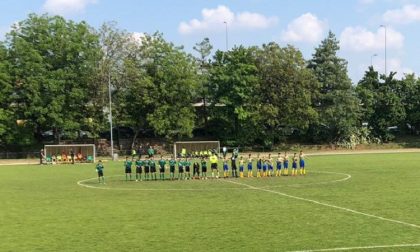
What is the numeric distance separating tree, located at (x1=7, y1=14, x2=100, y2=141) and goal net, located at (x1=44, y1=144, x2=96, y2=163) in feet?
22.5

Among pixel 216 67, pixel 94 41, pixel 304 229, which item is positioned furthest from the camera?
pixel 216 67

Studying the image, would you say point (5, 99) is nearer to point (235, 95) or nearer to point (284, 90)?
point (235, 95)

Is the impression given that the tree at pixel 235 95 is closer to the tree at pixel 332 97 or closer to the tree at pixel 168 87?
the tree at pixel 168 87

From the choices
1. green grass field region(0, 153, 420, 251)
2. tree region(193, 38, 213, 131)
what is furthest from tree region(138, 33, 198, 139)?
green grass field region(0, 153, 420, 251)

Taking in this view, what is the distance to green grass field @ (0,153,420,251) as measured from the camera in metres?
12.6

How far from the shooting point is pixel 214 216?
16.5 meters

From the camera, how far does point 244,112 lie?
6738 centimetres

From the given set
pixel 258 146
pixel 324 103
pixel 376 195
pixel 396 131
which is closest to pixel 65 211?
pixel 376 195

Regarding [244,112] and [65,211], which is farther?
[244,112]

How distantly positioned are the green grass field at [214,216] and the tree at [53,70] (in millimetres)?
36047

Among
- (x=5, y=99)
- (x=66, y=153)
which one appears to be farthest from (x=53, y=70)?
(x=66, y=153)

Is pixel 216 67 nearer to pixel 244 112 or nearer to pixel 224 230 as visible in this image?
pixel 244 112

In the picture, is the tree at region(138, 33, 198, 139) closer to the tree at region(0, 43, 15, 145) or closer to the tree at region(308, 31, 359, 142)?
the tree at region(0, 43, 15, 145)

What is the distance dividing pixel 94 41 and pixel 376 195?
5064 centimetres
